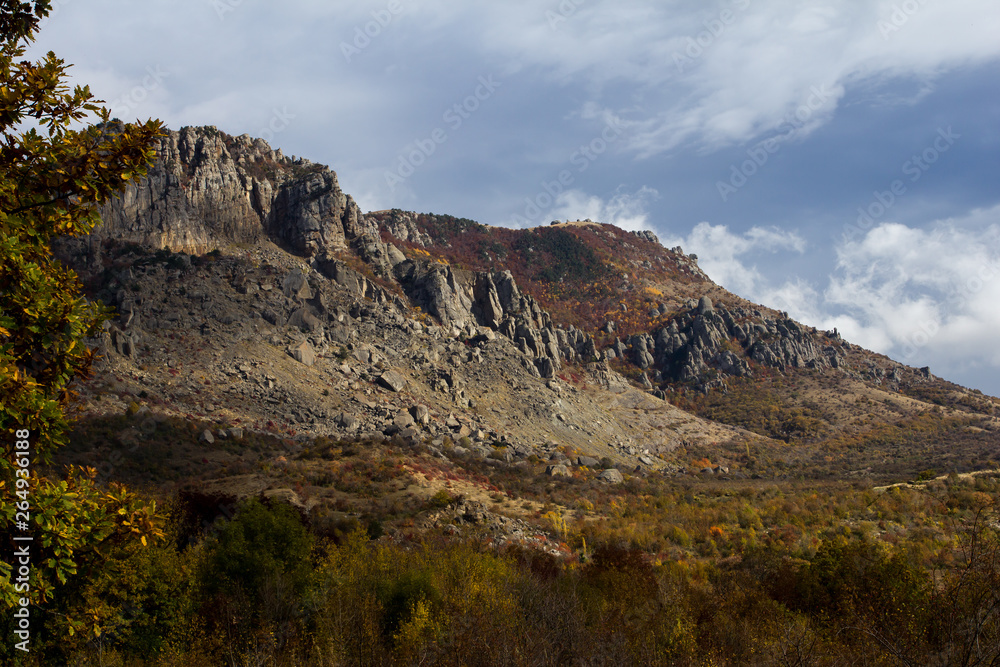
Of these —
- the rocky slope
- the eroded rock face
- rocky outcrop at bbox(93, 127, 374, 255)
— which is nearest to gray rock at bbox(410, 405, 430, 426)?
Answer: the rocky slope

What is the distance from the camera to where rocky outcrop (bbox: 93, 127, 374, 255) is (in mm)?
56000

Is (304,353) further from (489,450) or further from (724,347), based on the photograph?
(724,347)

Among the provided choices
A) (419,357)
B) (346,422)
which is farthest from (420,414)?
(419,357)

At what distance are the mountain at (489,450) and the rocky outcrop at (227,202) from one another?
0.32 meters

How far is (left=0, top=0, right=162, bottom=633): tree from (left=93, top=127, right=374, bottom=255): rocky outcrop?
55.5 metres

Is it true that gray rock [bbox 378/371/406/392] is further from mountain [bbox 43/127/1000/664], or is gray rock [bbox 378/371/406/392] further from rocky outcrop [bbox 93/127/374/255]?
rocky outcrop [bbox 93/127/374/255]

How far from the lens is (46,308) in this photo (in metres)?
4.78

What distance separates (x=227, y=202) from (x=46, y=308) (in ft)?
215

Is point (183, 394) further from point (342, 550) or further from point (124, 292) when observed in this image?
point (342, 550)

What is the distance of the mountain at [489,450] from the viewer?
14711mm

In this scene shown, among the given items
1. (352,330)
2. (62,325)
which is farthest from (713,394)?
(62,325)

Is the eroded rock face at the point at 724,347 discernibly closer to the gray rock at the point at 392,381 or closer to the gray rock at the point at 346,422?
the gray rock at the point at 392,381

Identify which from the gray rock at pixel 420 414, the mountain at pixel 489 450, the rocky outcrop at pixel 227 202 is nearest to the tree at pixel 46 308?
the mountain at pixel 489 450

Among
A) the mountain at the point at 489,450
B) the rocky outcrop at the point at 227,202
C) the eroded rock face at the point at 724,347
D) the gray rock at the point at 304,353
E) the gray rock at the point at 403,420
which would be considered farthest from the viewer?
the eroded rock face at the point at 724,347
